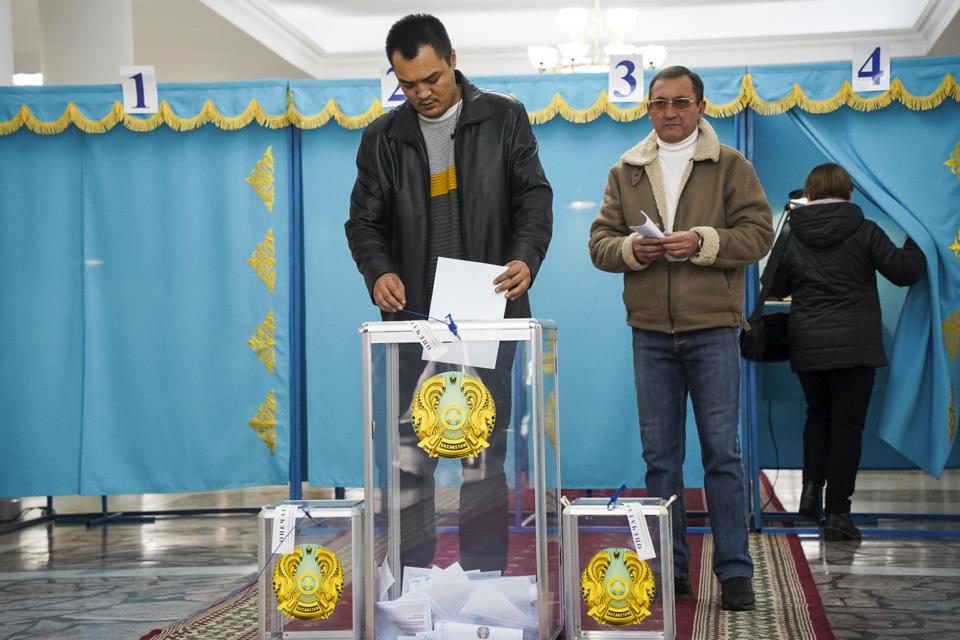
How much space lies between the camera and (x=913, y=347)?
4.59 m

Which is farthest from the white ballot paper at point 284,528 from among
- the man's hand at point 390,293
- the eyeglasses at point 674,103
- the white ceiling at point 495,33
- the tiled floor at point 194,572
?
the white ceiling at point 495,33

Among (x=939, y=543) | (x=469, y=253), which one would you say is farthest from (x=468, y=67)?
(x=469, y=253)

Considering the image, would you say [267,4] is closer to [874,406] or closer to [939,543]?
[874,406]

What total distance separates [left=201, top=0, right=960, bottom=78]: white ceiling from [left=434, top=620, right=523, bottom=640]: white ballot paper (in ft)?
24.5

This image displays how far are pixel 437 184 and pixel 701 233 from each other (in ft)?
2.47

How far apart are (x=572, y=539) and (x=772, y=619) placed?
72 centimetres

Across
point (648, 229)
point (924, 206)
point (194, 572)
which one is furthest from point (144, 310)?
point (924, 206)

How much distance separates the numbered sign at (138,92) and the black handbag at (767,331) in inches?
102

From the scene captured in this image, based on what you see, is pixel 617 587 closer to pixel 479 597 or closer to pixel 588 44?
pixel 479 597

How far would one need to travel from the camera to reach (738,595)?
122 inches

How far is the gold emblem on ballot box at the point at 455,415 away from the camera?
2.42 metres

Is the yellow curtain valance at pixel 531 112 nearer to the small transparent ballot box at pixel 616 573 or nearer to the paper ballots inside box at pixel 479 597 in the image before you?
the small transparent ballot box at pixel 616 573

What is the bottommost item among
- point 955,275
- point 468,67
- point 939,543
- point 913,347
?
point 939,543

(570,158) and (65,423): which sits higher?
(570,158)
